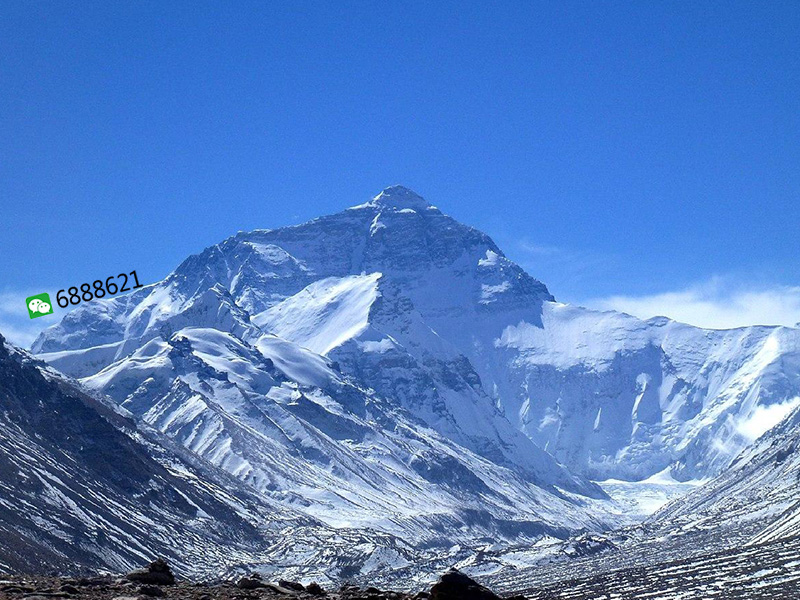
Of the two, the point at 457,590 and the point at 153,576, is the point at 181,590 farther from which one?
the point at 457,590

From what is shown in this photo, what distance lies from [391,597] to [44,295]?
152ft

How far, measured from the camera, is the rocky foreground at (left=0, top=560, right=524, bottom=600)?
63688 millimetres

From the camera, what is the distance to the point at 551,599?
598 ft

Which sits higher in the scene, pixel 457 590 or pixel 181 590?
pixel 457 590

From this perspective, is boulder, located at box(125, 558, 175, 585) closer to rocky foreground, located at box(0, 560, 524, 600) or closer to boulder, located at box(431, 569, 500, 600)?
rocky foreground, located at box(0, 560, 524, 600)

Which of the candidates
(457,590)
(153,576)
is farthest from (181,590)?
(457,590)

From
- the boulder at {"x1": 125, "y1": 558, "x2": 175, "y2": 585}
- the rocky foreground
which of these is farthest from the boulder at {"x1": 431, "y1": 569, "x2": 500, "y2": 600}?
the boulder at {"x1": 125, "y1": 558, "x2": 175, "y2": 585}

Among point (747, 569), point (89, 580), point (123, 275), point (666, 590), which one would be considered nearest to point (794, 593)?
point (666, 590)

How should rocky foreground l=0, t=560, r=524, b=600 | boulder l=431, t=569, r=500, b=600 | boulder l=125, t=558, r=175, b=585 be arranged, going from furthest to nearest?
boulder l=125, t=558, r=175, b=585, boulder l=431, t=569, r=500, b=600, rocky foreground l=0, t=560, r=524, b=600

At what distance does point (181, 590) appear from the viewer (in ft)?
225

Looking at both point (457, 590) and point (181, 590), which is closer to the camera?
point (457, 590)

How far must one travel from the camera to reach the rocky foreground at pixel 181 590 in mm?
63688

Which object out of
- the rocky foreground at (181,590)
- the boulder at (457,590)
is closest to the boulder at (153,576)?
the rocky foreground at (181,590)

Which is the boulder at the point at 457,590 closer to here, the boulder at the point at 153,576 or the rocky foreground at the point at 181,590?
the rocky foreground at the point at 181,590
